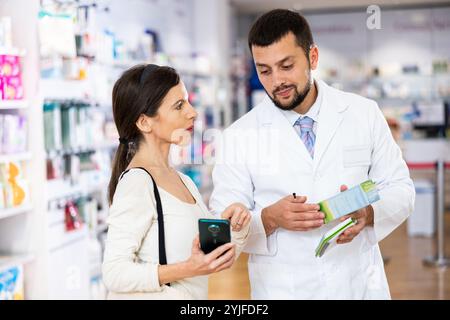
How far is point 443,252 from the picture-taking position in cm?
552

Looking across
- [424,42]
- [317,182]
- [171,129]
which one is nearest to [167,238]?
[171,129]

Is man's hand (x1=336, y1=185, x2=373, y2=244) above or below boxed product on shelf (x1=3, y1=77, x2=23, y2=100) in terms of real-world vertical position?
below

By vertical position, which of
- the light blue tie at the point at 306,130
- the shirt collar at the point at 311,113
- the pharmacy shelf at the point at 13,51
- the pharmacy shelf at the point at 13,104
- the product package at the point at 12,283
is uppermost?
the pharmacy shelf at the point at 13,51

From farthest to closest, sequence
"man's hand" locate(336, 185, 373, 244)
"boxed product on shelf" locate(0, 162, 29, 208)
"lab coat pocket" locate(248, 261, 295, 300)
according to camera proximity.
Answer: "boxed product on shelf" locate(0, 162, 29, 208)
"lab coat pocket" locate(248, 261, 295, 300)
"man's hand" locate(336, 185, 373, 244)

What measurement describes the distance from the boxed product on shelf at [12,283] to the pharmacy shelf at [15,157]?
490 mm

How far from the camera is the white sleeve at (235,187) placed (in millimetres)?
1718

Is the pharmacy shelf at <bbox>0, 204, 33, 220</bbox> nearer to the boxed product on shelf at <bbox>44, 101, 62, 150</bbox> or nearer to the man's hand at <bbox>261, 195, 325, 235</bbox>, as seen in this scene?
the boxed product on shelf at <bbox>44, 101, 62, 150</bbox>

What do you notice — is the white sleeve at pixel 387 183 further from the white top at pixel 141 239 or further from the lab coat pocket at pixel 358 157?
the white top at pixel 141 239

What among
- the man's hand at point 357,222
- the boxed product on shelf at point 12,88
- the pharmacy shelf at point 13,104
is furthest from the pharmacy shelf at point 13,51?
the man's hand at point 357,222

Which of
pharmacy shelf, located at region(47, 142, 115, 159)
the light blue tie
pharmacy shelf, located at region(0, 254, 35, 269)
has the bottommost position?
pharmacy shelf, located at region(0, 254, 35, 269)

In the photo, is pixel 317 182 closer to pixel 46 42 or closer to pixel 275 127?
pixel 275 127

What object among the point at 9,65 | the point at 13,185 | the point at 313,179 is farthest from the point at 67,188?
the point at 313,179

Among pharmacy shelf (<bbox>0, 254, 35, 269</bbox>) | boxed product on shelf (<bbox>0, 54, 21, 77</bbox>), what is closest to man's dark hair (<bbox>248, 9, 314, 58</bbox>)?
boxed product on shelf (<bbox>0, 54, 21, 77</bbox>)

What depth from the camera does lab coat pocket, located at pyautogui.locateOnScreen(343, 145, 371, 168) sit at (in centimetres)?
172
